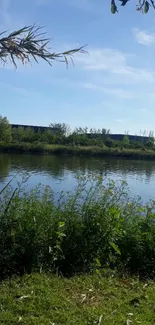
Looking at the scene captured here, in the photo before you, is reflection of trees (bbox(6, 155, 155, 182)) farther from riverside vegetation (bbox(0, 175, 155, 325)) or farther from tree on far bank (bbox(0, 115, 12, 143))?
riverside vegetation (bbox(0, 175, 155, 325))

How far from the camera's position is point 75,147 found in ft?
230

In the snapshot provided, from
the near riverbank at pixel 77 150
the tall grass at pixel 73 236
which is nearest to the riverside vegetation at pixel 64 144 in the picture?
the near riverbank at pixel 77 150

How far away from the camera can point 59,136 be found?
7625 cm

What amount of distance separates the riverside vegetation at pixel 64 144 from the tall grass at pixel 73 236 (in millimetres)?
60285

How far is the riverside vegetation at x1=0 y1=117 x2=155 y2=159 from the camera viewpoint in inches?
2569

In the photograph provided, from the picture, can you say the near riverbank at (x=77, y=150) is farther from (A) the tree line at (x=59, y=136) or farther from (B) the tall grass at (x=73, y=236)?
(B) the tall grass at (x=73, y=236)

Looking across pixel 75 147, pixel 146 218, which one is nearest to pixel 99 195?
pixel 146 218

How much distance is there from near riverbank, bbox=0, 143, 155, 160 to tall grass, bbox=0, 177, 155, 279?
60.0 metres

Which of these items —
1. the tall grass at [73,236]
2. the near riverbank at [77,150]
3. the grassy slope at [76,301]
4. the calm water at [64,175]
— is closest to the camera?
the grassy slope at [76,301]

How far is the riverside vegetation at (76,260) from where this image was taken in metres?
3.18

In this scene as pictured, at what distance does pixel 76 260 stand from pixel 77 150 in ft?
213

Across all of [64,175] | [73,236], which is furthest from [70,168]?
[73,236]

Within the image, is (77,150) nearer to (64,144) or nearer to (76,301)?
(64,144)

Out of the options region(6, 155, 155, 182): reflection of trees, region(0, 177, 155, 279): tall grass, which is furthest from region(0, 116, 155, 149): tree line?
region(0, 177, 155, 279): tall grass
